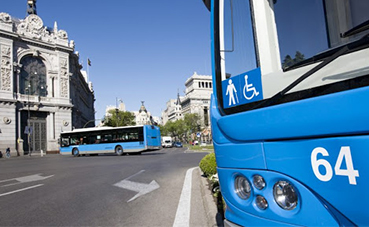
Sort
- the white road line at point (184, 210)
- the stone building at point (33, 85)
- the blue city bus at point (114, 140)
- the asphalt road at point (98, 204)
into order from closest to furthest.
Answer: the white road line at point (184, 210) < the asphalt road at point (98, 204) < the blue city bus at point (114, 140) < the stone building at point (33, 85)

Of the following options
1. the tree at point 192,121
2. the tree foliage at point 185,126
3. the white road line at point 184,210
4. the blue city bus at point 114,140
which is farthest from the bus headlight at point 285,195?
the tree at point 192,121

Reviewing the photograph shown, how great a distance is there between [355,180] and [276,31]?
1.21 metres

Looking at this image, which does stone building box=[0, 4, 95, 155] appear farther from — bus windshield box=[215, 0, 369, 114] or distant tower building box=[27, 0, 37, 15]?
bus windshield box=[215, 0, 369, 114]

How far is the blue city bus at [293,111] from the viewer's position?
140 cm

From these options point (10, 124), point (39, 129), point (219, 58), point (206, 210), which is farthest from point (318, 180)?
point (39, 129)

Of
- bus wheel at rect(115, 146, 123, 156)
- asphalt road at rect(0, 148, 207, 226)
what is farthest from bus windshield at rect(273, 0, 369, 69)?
bus wheel at rect(115, 146, 123, 156)

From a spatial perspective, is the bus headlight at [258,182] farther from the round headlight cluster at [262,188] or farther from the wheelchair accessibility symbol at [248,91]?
the wheelchair accessibility symbol at [248,91]

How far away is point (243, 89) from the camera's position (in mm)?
2186

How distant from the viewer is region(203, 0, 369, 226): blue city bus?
1.40 m

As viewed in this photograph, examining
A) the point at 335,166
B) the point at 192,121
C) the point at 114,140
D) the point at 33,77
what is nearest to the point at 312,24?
the point at 335,166

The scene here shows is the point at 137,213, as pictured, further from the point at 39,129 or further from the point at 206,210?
the point at 39,129

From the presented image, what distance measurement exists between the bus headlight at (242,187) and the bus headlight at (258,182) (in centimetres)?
11

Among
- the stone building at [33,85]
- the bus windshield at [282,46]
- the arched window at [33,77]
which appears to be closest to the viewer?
the bus windshield at [282,46]

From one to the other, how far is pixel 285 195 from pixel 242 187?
1.33 ft
